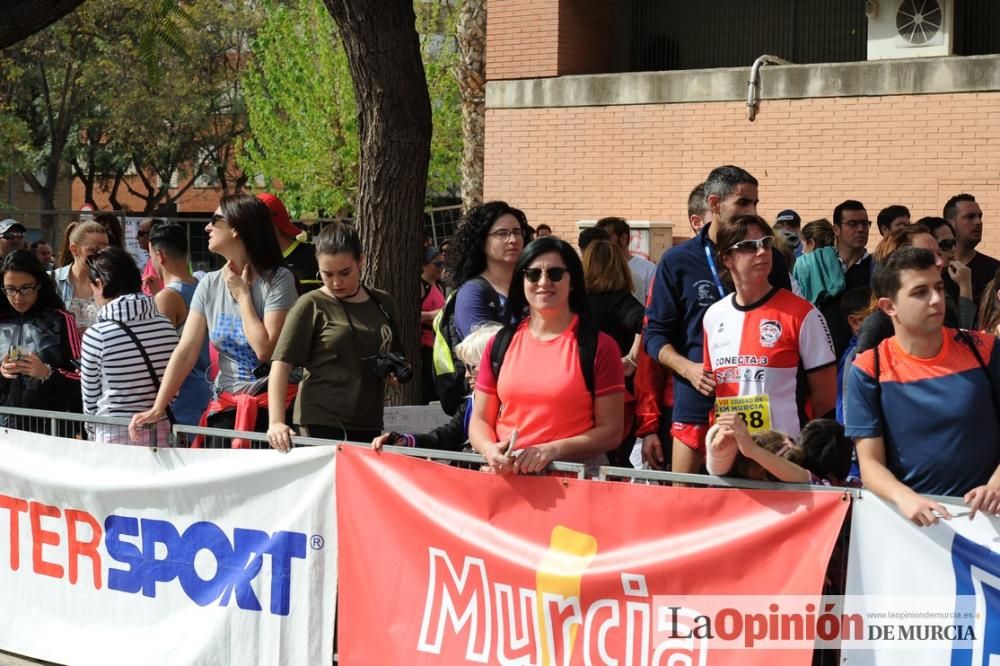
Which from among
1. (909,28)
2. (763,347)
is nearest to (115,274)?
(763,347)

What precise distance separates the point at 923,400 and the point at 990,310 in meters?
1.59

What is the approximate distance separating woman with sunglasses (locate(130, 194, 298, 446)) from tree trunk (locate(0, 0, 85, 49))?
277 cm

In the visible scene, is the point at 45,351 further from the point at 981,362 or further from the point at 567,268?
the point at 981,362

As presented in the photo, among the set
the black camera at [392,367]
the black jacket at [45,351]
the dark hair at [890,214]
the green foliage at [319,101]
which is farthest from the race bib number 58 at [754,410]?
the green foliage at [319,101]

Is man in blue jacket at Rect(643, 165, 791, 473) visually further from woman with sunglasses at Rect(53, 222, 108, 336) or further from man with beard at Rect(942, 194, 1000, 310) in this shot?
woman with sunglasses at Rect(53, 222, 108, 336)

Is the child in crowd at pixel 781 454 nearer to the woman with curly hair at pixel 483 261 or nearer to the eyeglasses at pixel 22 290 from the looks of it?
the woman with curly hair at pixel 483 261

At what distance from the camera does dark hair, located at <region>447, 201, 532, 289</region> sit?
21.2 feet

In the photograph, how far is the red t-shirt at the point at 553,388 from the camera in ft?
17.2

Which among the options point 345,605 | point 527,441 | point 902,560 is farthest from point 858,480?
point 345,605

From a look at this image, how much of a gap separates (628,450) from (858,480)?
157cm

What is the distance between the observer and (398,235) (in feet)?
28.7

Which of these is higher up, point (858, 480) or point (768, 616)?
point (858, 480)

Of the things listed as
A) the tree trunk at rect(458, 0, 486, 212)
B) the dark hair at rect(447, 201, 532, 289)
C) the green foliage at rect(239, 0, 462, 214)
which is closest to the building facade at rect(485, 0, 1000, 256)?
the tree trunk at rect(458, 0, 486, 212)

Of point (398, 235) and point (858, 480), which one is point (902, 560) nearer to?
point (858, 480)
